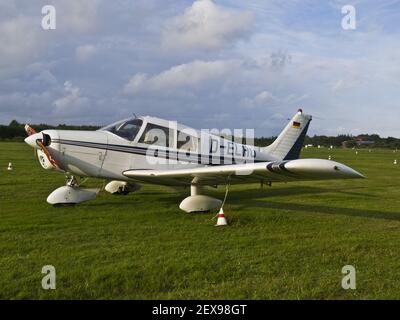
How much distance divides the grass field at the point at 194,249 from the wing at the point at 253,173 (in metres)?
0.75

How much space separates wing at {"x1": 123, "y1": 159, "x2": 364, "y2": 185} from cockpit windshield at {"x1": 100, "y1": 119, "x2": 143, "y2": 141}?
87 cm

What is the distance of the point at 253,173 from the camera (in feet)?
26.1

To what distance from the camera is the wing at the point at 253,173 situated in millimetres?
6438

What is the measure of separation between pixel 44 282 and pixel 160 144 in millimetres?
5732

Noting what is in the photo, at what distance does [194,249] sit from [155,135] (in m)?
4.35

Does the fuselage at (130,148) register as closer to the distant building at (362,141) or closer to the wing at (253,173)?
the wing at (253,173)

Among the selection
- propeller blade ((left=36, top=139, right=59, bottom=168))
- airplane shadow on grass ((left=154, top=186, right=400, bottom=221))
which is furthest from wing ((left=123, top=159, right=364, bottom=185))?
propeller blade ((left=36, top=139, right=59, bottom=168))

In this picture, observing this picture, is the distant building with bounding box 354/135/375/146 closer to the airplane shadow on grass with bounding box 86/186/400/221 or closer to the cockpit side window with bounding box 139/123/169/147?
the airplane shadow on grass with bounding box 86/186/400/221

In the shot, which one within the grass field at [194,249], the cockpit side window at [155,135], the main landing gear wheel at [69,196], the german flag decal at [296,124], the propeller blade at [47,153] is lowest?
the grass field at [194,249]

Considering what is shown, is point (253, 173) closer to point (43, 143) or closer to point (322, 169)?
point (322, 169)

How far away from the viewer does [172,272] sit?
511 cm

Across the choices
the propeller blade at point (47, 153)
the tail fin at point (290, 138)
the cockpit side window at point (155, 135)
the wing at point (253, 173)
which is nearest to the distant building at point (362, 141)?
the tail fin at point (290, 138)

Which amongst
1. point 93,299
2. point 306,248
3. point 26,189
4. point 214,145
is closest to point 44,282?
point 93,299

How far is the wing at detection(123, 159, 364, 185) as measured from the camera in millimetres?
6438
